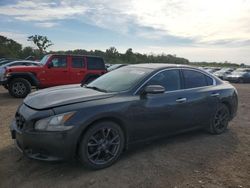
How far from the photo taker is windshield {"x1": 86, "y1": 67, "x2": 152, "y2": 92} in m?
4.82

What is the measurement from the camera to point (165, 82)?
5.16 meters

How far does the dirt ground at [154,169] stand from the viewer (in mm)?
3869

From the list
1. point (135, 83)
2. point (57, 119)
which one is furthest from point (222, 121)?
point (57, 119)

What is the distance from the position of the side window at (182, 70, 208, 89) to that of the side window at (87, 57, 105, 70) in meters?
7.77

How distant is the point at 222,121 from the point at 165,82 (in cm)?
191

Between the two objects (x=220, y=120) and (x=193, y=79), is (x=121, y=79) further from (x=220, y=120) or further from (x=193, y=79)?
(x=220, y=120)

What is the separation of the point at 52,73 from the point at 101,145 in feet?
27.5

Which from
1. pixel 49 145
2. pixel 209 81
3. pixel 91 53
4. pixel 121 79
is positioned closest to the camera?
pixel 49 145

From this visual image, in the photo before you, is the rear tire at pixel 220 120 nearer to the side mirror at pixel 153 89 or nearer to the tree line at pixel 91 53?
the side mirror at pixel 153 89

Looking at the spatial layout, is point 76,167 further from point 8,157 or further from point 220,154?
point 220,154

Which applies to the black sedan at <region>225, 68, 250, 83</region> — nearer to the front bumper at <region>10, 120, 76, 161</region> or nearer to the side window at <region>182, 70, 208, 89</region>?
the side window at <region>182, 70, 208, 89</region>

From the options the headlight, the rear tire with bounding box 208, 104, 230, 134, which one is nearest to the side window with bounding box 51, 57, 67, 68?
the rear tire with bounding box 208, 104, 230, 134

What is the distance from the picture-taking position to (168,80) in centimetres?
523

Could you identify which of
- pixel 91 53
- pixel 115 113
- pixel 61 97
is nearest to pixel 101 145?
pixel 115 113
